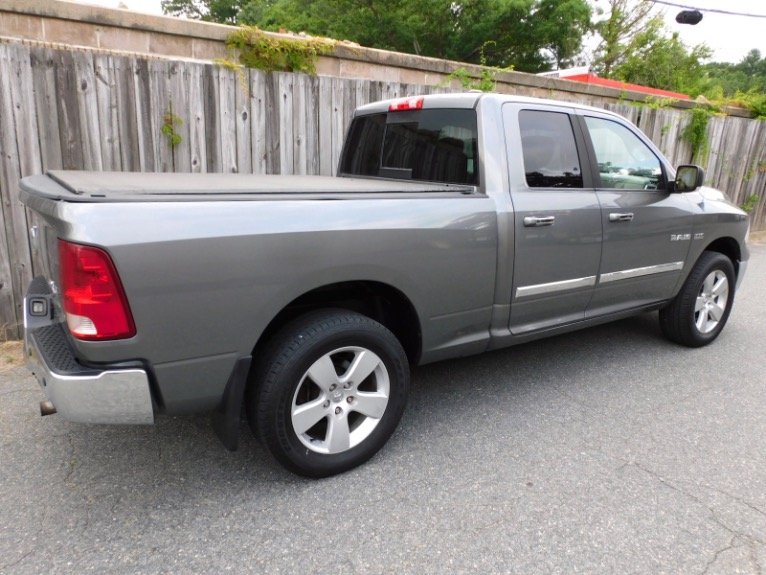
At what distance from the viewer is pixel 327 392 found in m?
2.60

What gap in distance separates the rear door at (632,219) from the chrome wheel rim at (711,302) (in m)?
0.46

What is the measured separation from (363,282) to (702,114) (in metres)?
8.26

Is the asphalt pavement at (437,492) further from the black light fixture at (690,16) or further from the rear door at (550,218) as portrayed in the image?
the black light fixture at (690,16)

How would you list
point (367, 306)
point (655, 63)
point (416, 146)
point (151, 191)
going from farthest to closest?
point (655, 63), point (416, 146), point (367, 306), point (151, 191)

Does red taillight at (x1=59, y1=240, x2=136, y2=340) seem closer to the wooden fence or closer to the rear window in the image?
the wooden fence

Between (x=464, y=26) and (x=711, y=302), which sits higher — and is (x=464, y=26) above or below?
above

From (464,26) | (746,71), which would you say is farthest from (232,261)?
(746,71)

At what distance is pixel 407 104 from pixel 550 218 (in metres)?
1.19

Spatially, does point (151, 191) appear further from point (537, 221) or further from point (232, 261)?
point (537, 221)

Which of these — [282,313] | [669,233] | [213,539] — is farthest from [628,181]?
[213,539]

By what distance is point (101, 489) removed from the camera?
8.44 feet

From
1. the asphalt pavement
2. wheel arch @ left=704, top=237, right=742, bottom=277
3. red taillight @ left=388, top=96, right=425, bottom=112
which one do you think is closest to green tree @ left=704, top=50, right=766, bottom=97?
wheel arch @ left=704, top=237, right=742, bottom=277

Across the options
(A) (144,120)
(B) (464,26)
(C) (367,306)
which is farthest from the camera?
(B) (464,26)

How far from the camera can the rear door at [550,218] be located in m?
3.18
